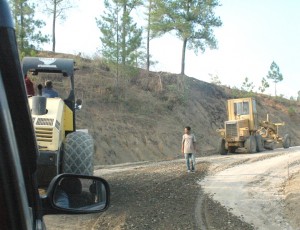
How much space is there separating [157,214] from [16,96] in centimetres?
Result: 800

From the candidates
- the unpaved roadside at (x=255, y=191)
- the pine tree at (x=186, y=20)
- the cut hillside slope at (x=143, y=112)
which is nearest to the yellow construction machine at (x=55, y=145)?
the unpaved roadside at (x=255, y=191)

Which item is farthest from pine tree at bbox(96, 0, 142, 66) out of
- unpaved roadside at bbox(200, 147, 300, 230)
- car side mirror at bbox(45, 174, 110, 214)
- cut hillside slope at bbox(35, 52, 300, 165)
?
car side mirror at bbox(45, 174, 110, 214)

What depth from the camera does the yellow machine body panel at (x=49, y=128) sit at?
7.74 meters

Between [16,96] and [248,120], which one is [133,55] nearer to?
[248,120]

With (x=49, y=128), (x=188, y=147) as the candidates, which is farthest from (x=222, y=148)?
(x=49, y=128)

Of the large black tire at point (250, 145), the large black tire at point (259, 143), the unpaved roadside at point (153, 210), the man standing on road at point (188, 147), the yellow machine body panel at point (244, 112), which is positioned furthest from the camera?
the large black tire at point (259, 143)

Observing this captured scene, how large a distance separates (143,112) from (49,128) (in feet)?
84.4

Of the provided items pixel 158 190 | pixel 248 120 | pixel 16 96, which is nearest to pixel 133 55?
pixel 248 120

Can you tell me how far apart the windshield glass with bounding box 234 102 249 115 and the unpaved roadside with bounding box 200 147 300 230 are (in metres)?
9.94

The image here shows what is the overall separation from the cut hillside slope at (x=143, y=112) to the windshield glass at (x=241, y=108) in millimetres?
2967

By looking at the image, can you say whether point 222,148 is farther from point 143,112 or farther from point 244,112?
point 143,112

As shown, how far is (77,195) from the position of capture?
3043 millimetres

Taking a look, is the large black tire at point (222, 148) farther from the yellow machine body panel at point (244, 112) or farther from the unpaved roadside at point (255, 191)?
the unpaved roadside at point (255, 191)

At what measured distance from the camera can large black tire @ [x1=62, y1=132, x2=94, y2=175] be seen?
7.79 metres
